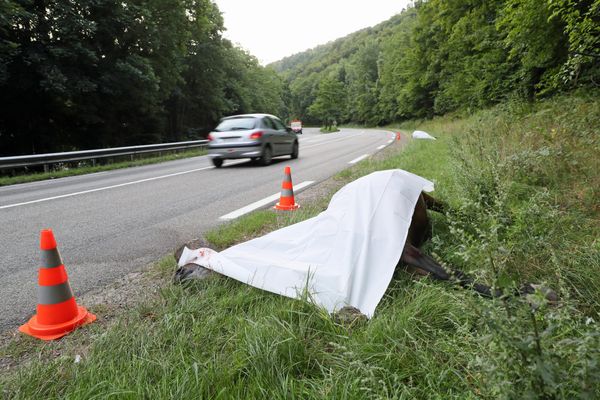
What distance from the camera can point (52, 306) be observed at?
2285 millimetres

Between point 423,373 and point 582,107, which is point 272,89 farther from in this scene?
point 423,373

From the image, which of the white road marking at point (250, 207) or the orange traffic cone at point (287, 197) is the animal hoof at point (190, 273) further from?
the orange traffic cone at point (287, 197)

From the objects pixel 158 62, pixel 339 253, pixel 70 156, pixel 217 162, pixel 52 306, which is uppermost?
pixel 158 62

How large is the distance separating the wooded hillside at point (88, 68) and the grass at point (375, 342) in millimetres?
13976

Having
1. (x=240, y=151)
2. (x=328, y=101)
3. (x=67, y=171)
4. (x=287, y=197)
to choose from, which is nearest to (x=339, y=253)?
(x=287, y=197)

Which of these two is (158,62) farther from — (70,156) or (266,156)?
(266,156)

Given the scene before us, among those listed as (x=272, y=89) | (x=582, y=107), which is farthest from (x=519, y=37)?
(x=272, y=89)

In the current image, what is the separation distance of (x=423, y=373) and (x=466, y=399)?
25cm

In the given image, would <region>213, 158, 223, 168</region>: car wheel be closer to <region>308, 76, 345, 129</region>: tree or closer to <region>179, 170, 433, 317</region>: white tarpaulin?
<region>179, 170, 433, 317</region>: white tarpaulin

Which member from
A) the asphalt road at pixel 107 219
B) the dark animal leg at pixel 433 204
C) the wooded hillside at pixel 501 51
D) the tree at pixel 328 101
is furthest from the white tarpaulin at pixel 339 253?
the tree at pixel 328 101

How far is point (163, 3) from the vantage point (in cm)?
1997

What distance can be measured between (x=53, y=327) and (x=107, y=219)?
3.05 metres

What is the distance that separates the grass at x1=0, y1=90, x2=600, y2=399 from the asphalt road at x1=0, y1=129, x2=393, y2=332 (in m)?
0.75

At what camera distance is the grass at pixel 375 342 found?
115 centimetres
